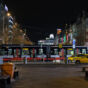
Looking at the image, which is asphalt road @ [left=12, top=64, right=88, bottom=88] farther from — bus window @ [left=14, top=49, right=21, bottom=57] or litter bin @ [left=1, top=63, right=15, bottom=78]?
bus window @ [left=14, top=49, right=21, bottom=57]

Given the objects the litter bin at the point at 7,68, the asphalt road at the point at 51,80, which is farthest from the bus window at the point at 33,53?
the litter bin at the point at 7,68

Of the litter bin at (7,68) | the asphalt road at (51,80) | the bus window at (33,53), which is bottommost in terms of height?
the asphalt road at (51,80)

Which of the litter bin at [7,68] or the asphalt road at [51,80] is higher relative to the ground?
the litter bin at [7,68]

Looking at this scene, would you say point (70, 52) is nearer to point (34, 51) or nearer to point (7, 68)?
point (34, 51)

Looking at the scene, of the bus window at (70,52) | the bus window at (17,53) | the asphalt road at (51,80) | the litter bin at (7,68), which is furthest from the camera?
the bus window at (70,52)

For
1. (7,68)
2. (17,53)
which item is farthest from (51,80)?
(17,53)

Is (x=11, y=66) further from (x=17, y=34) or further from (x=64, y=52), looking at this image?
(x=17, y=34)

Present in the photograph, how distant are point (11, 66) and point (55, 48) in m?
29.9

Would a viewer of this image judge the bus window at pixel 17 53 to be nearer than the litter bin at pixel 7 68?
No

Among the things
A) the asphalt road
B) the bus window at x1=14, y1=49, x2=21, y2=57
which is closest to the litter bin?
the asphalt road

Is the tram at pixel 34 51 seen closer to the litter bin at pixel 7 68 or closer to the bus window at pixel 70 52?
the bus window at pixel 70 52

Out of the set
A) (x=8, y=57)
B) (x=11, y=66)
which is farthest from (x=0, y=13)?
(x=11, y=66)

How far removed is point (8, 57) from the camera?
4188 centimetres

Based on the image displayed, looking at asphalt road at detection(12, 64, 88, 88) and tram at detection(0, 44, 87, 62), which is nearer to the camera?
asphalt road at detection(12, 64, 88, 88)
